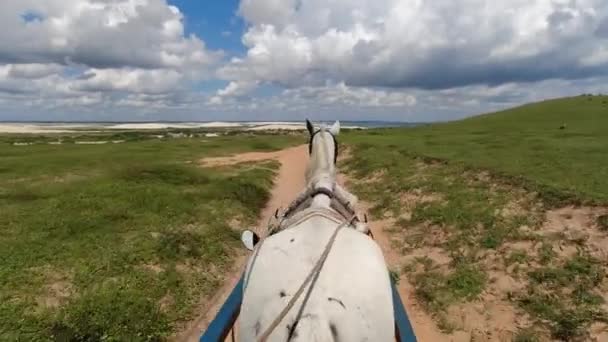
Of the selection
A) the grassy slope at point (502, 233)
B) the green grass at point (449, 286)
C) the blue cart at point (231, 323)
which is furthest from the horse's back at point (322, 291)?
the green grass at point (449, 286)

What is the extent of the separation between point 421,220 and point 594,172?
6.83m

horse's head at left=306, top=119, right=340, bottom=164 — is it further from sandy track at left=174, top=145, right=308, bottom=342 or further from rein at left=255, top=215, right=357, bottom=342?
sandy track at left=174, top=145, right=308, bottom=342

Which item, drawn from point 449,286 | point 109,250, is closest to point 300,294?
point 449,286

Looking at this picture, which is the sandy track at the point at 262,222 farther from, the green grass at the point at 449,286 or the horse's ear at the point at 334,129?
the horse's ear at the point at 334,129

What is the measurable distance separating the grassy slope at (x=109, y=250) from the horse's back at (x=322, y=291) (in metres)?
5.83

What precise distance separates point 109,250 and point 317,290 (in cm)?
993

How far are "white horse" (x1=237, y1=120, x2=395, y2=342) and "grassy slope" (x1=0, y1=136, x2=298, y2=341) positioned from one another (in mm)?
5818

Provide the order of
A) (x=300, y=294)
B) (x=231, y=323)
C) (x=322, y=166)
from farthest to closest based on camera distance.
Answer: (x=322, y=166), (x=231, y=323), (x=300, y=294)

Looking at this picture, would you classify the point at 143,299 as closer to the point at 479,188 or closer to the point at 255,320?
the point at 255,320

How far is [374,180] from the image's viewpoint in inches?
956

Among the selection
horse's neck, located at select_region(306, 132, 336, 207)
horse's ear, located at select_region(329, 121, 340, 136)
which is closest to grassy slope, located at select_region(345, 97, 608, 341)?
horse's ear, located at select_region(329, 121, 340, 136)

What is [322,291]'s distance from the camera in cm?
301

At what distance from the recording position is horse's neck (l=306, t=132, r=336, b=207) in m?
4.84

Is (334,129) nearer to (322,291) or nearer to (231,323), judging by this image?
(231,323)
